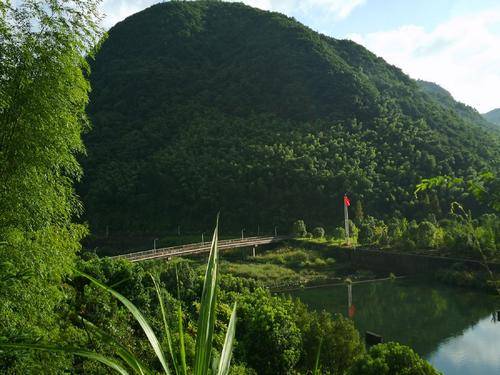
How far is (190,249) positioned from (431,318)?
20473 mm

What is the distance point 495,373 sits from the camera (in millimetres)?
17828

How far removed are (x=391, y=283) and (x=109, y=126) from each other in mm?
59405

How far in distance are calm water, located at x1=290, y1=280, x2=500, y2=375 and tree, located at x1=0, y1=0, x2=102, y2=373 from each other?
14.8m

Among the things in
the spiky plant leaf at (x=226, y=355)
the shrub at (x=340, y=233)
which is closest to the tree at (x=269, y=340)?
the spiky plant leaf at (x=226, y=355)

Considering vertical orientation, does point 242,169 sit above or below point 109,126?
below

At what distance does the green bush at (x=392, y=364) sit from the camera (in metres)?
10.3

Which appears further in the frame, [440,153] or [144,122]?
[144,122]

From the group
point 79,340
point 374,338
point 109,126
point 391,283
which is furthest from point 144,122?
point 79,340

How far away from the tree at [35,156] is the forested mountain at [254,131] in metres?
47.1

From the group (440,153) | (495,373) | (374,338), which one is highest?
(440,153)

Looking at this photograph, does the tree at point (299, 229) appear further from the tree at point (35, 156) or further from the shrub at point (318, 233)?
the tree at point (35, 156)

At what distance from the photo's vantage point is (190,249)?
3872 centimetres

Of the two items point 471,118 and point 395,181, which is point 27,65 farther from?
point 471,118

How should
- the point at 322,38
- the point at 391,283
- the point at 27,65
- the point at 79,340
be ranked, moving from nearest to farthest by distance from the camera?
the point at 27,65 → the point at 79,340 → the point at 391,283 → the point at 322,38
